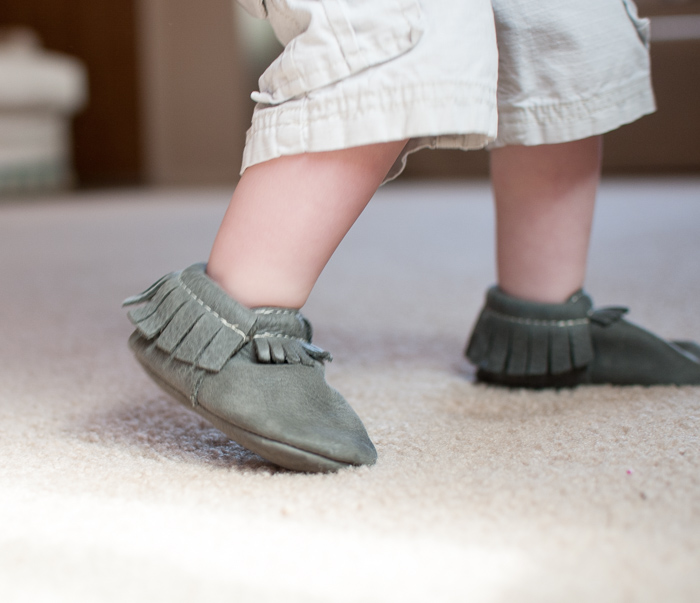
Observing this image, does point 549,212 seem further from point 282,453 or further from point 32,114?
point 32,114

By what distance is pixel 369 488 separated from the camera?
0.34 metres

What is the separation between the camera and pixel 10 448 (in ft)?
1.32

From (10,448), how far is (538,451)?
0.91ft

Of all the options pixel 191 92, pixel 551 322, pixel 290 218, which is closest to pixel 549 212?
pixel 551 322

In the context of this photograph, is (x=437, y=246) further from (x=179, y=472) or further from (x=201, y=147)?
(x=201, y=147)

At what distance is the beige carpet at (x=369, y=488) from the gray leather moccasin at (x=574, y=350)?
0.05 ft

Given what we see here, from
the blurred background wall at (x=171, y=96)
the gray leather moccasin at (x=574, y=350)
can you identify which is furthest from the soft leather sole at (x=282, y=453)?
the blurred background wall at (x=171, y=96)

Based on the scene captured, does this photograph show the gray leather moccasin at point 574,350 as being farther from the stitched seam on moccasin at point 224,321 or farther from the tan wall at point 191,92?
the tan wall at point 191,92

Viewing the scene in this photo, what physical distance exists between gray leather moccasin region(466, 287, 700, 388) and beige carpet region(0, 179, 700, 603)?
15 mm

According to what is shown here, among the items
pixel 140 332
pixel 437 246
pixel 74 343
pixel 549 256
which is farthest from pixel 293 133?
pixel 437 246

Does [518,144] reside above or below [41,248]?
above

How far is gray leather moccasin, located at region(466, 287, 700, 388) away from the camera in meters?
0.51

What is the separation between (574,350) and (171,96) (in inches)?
126

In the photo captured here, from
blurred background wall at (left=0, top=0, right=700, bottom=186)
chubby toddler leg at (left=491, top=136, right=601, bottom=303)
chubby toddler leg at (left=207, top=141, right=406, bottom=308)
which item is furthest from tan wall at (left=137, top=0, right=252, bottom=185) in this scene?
chubby toddler leg at (left=207, top=141, right=406, bottom=308)
